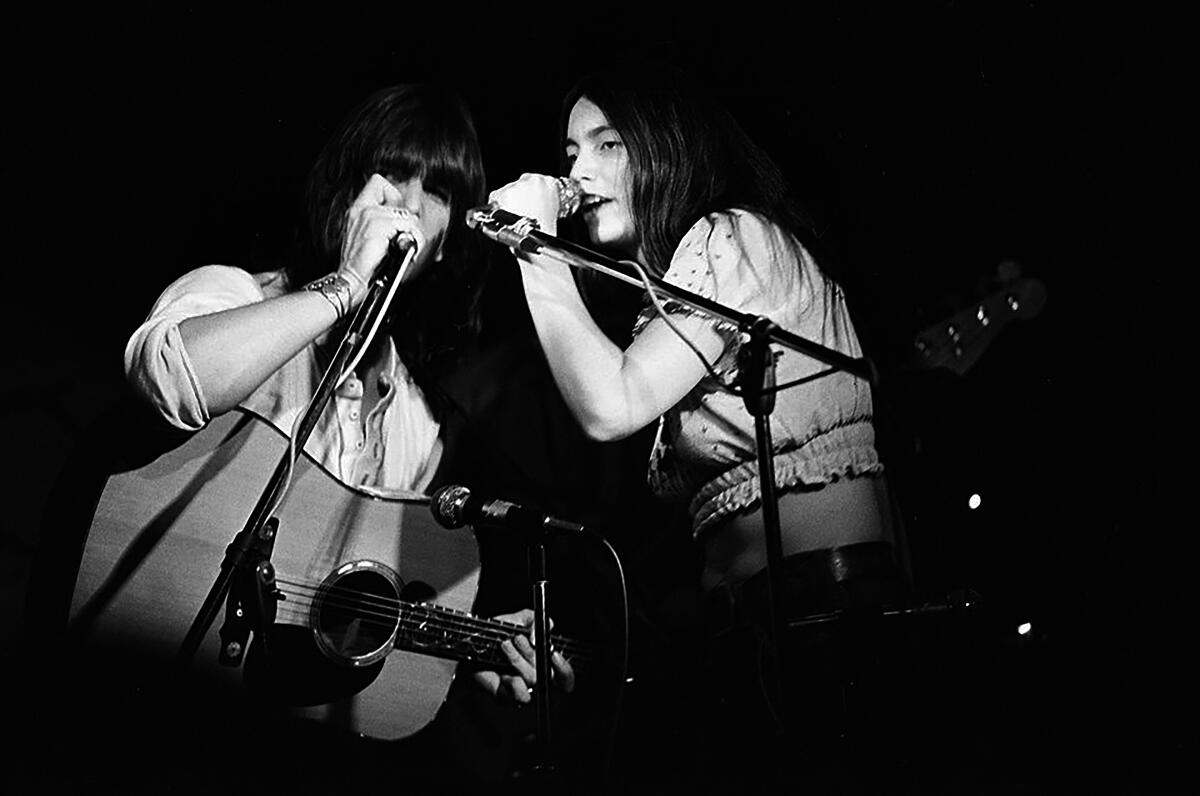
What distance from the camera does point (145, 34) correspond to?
184cm

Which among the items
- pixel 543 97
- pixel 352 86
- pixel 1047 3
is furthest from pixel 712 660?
pixel 1047 3

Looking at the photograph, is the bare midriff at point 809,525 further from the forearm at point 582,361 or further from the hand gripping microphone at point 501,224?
the hand gripping microphone at point 501,224

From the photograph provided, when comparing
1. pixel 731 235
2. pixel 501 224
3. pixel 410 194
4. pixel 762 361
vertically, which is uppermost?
pixel 410 194

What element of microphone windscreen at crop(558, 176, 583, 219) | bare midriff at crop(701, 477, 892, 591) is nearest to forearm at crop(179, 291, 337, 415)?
microphone windscreen at crop(558, 176, 583, 219)

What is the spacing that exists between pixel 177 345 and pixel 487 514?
1.76 ft

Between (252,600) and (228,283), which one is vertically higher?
(228,283)

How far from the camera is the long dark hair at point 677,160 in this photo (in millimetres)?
1847

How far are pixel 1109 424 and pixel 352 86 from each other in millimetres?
1455

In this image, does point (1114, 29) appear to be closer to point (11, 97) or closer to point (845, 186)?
point (845, 186)

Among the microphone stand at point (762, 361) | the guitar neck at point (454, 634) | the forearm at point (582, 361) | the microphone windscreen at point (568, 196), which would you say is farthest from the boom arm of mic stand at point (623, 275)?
the guitar neck at point (454, 634)

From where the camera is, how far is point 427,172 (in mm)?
1902

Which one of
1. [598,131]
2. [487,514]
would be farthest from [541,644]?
[598,131]

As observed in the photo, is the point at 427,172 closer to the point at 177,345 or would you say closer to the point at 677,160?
the point at 677,160

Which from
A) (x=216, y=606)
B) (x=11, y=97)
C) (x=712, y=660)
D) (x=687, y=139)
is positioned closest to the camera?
(x=216, y=606)
